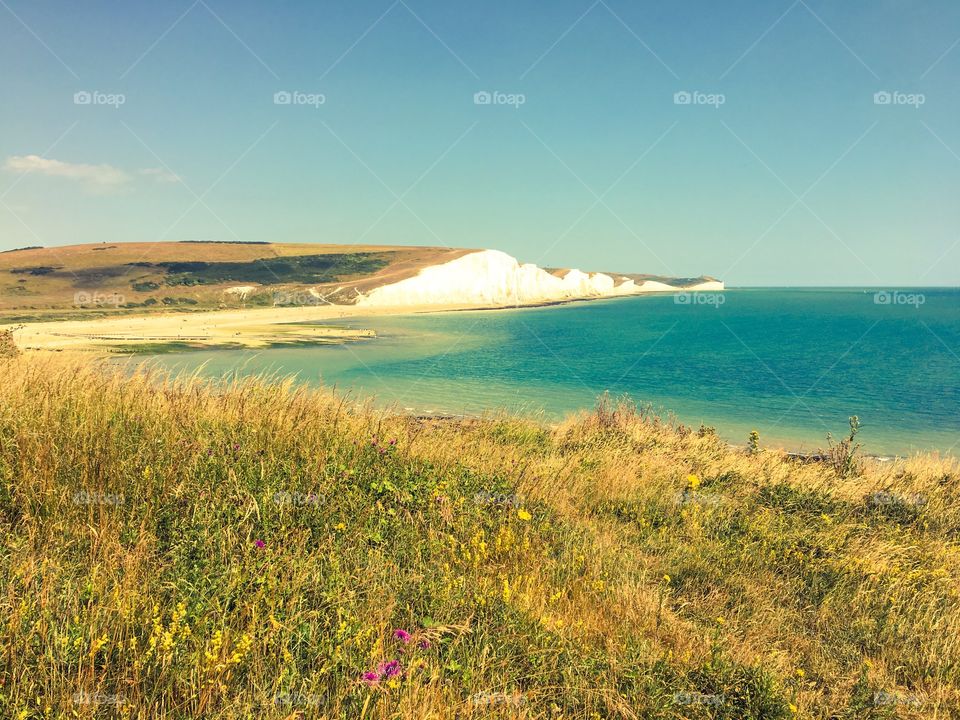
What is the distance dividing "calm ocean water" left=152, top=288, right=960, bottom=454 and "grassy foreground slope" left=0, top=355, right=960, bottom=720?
126 inches

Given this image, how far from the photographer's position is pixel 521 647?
10.8 feet

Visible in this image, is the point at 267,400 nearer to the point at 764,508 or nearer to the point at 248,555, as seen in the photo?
the point at 248,555

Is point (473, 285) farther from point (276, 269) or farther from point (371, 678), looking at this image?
point (371, 678)

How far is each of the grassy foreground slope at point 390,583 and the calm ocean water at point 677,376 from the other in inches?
126

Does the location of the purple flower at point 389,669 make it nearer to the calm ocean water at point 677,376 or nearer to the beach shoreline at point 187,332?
the calm ocean water at point 677,376

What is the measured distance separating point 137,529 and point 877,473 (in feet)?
40.1

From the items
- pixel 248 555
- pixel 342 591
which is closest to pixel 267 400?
pixel 248 555
